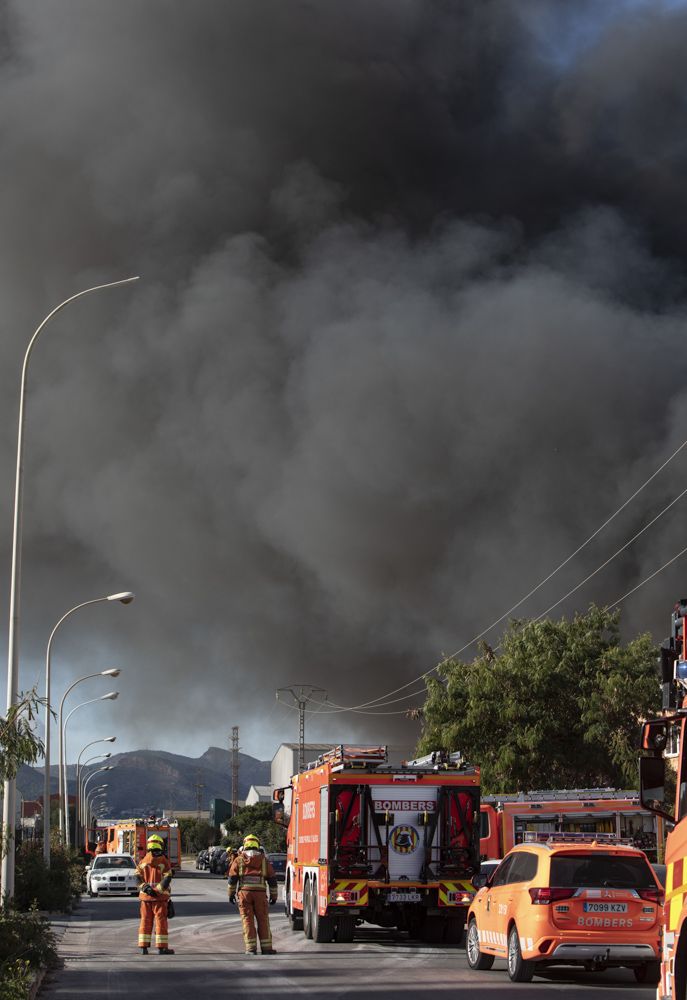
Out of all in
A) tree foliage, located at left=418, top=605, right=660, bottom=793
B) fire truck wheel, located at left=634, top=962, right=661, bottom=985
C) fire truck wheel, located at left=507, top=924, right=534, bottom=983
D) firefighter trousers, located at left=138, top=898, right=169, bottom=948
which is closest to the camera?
fire truck wheel, located at left=507, top=924, right=534, bottom=983

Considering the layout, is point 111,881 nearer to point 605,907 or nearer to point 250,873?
point 250,873

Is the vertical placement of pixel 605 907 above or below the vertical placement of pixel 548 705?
below

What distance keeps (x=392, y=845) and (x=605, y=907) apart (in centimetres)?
661

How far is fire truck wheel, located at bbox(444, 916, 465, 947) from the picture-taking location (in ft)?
72.1

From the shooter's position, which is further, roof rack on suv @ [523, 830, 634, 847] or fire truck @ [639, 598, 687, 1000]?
roof rack on suv @ [523, 830, 634, 847]

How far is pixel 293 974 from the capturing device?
16.8 metres

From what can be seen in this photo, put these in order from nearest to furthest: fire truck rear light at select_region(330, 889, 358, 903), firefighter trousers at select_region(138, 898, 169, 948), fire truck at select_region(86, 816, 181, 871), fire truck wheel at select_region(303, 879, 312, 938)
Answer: firefighter trousers at select_region(138, 898, 169, 948) < fire truck rear light at select_region(330, 889, 358, 903) < fire truck wheel at select_region(303, 879, 312, 938) < fire truck at select_region(86, 816, 181, 871)

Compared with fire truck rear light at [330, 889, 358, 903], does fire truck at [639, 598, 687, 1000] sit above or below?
above

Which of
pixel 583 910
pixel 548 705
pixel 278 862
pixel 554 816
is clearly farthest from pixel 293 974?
pixel 278 862

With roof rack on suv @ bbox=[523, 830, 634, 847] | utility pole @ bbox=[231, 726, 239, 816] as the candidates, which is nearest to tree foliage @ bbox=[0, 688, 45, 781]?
roof rack on suv @ bbox=[523, 830, 634, 847]

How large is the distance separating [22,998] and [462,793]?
10.6 m

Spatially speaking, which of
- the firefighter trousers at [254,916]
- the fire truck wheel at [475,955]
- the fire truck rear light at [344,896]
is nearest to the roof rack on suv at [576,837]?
the fire truck rear light at [344,896]

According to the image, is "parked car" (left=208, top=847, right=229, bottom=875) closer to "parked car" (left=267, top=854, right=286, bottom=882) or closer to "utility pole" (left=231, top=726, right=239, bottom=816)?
"parked car" (left=267, top=854, right=286, bottom=882)

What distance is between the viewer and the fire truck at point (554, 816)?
32.7m
